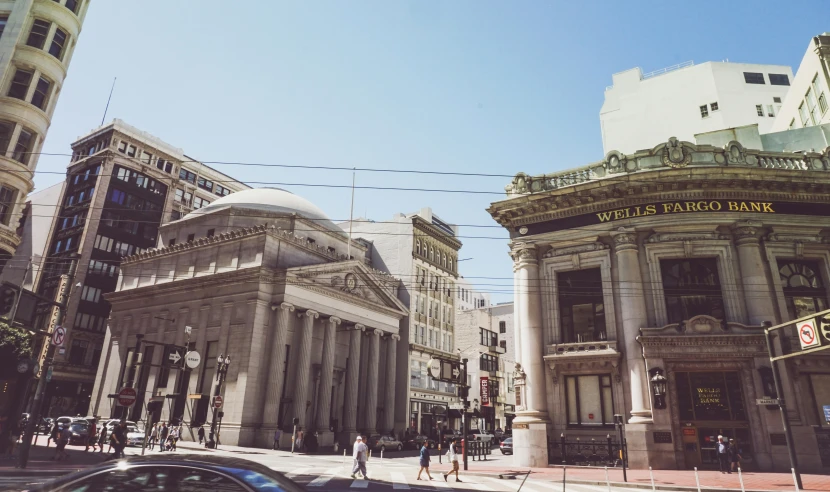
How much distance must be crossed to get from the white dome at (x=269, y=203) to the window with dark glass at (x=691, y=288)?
36.4m

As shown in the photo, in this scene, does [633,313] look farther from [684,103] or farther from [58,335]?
[684,103]

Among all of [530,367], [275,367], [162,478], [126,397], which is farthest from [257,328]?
[162,478]

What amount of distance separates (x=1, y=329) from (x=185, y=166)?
163ft

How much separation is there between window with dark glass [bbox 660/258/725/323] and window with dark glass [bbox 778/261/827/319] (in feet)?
11.8

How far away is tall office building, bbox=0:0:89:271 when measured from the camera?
25.6 m

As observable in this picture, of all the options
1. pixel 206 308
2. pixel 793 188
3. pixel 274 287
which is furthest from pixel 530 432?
pixel 206 308

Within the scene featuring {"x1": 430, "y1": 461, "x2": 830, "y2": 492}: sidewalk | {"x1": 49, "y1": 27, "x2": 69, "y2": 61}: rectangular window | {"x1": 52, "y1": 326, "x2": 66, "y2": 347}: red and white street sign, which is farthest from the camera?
{"x1": 49, "y1": 27, "x2": 69, "y2": 61}: rectangular window

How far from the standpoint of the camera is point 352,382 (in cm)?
5009

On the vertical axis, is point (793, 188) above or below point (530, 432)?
above

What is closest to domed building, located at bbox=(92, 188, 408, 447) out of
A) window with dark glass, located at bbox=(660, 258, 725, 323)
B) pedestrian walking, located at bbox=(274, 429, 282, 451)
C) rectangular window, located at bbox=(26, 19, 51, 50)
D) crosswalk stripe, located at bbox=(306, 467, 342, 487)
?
pedestrian walking, located at bbox=(274, 429, 282, 451)

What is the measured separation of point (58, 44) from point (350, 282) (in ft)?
102

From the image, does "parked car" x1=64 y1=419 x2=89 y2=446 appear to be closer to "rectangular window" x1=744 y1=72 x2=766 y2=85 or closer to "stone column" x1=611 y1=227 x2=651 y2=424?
"stone column" x1=611 y1=227 x2=651 y2=424

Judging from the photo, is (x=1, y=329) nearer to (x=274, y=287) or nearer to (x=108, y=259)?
(x=274, y=287)

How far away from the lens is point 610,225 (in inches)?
1062
